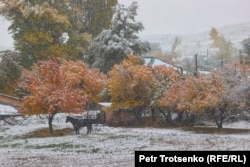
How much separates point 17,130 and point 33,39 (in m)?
17.2

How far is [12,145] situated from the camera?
78.2 feet

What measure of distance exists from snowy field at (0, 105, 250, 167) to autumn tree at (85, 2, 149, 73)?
44.0 feet

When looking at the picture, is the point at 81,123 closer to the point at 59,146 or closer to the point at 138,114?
the point at 59,146

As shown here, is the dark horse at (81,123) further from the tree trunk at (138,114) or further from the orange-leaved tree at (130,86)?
the tree trunk at (138,114)

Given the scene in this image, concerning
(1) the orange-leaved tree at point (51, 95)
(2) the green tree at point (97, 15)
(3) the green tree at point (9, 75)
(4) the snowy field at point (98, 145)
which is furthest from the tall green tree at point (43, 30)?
(4) the snowy field at point (98, 145)

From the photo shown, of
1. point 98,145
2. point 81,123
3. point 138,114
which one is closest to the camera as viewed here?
point 98,145

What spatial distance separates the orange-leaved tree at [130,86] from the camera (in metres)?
33.9

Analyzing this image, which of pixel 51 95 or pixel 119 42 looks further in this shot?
pixel 119 42

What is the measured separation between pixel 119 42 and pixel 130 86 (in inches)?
384

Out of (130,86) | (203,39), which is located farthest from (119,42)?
(203,39)

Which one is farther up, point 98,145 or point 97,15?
point 97,15

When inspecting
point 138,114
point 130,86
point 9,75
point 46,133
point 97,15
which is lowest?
point 46,133

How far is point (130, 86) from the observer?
33.8m

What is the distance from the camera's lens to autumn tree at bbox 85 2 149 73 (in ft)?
140
